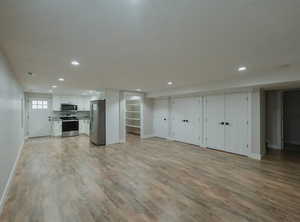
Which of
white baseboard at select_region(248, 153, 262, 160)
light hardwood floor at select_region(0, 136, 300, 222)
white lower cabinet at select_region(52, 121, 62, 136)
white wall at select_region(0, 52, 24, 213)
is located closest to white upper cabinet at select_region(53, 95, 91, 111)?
white lower cabinet at select_region(52, 121, 62, 136)

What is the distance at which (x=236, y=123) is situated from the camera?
16.4ft

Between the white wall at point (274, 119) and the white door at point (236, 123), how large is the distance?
1.85 m

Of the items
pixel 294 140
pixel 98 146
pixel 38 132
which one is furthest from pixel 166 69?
pixel 38 132

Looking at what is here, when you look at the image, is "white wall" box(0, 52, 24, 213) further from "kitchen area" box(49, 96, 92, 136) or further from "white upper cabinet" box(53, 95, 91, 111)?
"white upper cabinet" box(53, 95, 91, 111)

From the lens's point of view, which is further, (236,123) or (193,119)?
(193,119)

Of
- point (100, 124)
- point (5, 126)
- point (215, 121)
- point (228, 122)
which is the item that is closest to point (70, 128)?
point (100, 124)

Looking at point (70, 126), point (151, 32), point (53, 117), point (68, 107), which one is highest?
point (151, 32)

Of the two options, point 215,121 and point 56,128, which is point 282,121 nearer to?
point 215,121

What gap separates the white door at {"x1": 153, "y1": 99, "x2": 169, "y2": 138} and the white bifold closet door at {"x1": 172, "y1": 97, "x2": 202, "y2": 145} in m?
0.43

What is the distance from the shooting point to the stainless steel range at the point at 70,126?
791cm

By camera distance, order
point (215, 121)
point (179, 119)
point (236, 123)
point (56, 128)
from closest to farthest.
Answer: point (236, 123) → point (215, 121) → point (179, 119) → point (56, 128)

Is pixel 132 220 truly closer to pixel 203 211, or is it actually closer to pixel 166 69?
pixel 203 211

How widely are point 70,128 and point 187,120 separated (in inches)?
239

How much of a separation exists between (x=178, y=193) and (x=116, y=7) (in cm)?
278
